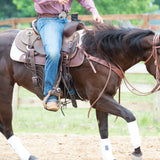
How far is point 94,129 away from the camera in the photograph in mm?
7809

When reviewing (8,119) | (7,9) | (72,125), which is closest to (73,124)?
(72,125)

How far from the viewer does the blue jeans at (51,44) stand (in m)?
4.76

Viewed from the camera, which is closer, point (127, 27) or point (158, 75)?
point (158, 75)

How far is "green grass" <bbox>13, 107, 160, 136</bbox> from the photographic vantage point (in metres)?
7.60

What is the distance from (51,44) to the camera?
4.77 metres

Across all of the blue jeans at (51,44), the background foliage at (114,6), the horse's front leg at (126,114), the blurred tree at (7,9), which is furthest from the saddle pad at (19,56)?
the blurred tree at (7,9)

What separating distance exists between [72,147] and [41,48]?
217cm

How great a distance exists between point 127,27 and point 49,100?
1.55 metres

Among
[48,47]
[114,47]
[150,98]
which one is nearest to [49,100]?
[48,47]

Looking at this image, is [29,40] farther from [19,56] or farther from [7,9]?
[7,9]

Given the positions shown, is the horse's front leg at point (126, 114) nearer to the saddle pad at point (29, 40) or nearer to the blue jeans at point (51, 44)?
the blue jeans at point (51, 44)

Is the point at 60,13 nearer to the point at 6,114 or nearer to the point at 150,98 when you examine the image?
the point at 6,114

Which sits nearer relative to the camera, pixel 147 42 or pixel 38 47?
pixel 147 42

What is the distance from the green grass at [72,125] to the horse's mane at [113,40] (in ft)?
9.89
